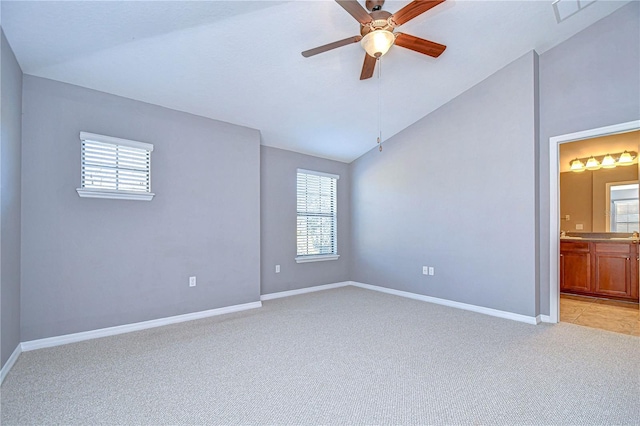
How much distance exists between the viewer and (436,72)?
3.61m

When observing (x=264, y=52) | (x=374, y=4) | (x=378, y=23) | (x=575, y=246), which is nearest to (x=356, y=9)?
(x=378, y=23)

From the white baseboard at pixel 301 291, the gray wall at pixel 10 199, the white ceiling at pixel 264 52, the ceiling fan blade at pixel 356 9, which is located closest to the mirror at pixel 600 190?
the white ceiling at pixel 264 52

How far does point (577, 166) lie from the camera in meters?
5.27

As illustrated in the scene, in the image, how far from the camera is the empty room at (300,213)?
2.10 m

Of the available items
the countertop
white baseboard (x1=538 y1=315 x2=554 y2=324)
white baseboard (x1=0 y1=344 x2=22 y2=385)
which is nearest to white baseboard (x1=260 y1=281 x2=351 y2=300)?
white baseboard (x1=0 y1=344 x2=22 y2=385)

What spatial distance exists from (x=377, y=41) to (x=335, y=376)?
250 centimetres

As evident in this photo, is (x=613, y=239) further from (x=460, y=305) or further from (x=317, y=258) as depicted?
(x=317, y=258)

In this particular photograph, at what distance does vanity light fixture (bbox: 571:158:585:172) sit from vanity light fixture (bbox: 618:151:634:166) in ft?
1.58

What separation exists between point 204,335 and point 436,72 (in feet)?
12.8

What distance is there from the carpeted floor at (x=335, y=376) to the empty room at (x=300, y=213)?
0.02 m

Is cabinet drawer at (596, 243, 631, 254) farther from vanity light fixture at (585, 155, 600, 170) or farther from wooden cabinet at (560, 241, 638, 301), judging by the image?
vanity light fixture at (585, 155, 600, 170)

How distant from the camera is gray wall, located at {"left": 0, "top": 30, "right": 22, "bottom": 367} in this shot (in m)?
2.24

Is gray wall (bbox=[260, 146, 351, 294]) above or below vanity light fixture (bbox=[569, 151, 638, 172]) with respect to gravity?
below

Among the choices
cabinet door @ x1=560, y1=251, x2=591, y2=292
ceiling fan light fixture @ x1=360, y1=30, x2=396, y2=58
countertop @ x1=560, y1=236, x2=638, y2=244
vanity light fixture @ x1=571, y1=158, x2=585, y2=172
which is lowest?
cabinet door @ x1=560, y1=251, x2=591, y2=292
